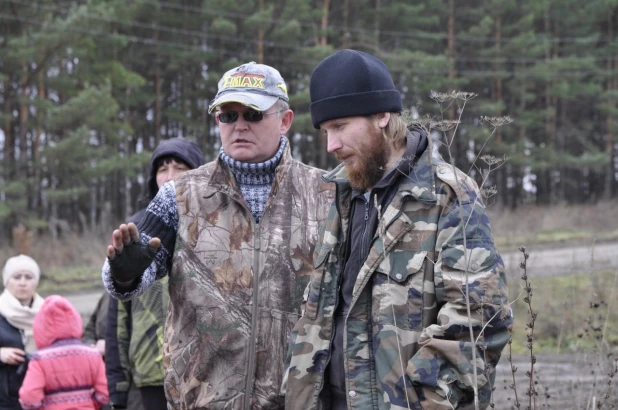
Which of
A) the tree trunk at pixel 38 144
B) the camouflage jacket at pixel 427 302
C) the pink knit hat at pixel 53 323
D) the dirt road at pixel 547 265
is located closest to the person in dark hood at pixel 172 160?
the pink knit hat at pixel 53 323

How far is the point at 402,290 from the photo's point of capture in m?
2.63

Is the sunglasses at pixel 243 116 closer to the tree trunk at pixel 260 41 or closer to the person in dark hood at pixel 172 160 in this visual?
the person in dark hood at pixel 172 160

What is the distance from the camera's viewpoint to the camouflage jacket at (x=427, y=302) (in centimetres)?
Answer: 254

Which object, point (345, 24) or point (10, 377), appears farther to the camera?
point (345, 24)

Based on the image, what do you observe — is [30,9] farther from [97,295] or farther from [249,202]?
[249,202]

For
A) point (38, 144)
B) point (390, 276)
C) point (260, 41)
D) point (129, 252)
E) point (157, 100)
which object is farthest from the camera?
point (157, 100)

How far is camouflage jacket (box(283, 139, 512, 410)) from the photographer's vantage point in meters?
2.54

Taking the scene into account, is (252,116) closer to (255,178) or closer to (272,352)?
(255,178)

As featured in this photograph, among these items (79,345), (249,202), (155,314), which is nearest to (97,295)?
(79,345)

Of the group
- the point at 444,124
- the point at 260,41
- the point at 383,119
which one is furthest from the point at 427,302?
the point at 260,41

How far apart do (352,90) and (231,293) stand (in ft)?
3.30

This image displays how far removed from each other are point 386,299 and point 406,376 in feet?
0.81

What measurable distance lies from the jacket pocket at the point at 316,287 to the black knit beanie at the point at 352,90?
1.59ft

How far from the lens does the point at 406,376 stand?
2.59 metres
